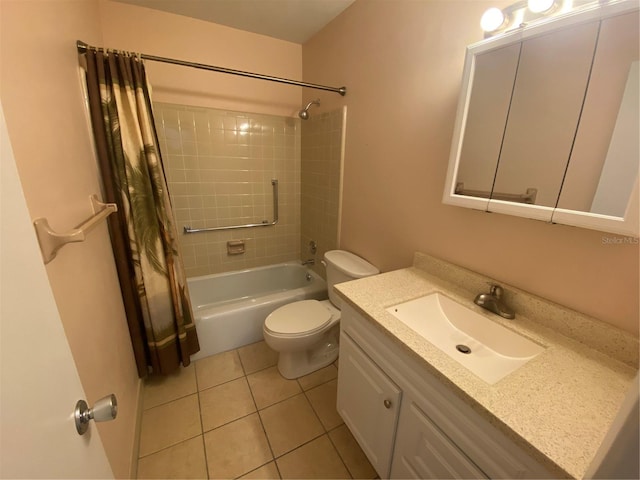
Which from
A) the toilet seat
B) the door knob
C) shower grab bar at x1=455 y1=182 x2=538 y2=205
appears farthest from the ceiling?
the door knob

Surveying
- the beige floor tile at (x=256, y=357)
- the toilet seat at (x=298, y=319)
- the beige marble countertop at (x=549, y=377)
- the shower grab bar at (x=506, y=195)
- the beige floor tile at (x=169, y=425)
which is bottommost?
the beige floor tile at (x=169, y=425)

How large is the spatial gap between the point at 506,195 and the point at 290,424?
5.12 ft

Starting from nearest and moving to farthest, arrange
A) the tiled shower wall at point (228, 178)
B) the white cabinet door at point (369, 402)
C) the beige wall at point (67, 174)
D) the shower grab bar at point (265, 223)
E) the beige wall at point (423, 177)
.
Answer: the beige wall at point (67, 174) → the beige wall at point (423, 177) → the white cabinet door at point (369, 402) → the tiled shower wall at point (228, 178) → the shower grab bar at point (265, 223)

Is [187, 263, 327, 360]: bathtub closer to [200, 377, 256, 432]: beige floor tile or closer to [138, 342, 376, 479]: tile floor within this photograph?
[138, 342, 376, 479]: tile floor

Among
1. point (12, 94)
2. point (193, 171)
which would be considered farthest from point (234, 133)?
point (12, 94)

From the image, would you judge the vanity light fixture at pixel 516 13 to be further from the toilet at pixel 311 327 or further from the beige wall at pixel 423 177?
the toilet at pixel 311 327

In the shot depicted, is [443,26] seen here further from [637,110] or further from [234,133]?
[234,133]

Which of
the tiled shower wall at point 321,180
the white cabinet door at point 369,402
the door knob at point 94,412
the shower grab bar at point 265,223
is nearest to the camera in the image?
the door knob at point 94,412

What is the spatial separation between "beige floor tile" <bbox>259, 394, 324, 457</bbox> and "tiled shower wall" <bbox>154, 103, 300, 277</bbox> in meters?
1.36

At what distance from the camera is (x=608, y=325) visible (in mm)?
834

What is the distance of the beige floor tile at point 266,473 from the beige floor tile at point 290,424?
0.06m

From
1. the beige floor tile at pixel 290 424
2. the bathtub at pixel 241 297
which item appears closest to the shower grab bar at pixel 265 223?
the bathtub at pixel 241 297

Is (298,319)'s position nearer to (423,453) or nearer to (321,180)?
(423,453)

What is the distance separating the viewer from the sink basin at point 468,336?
2.98 ft
